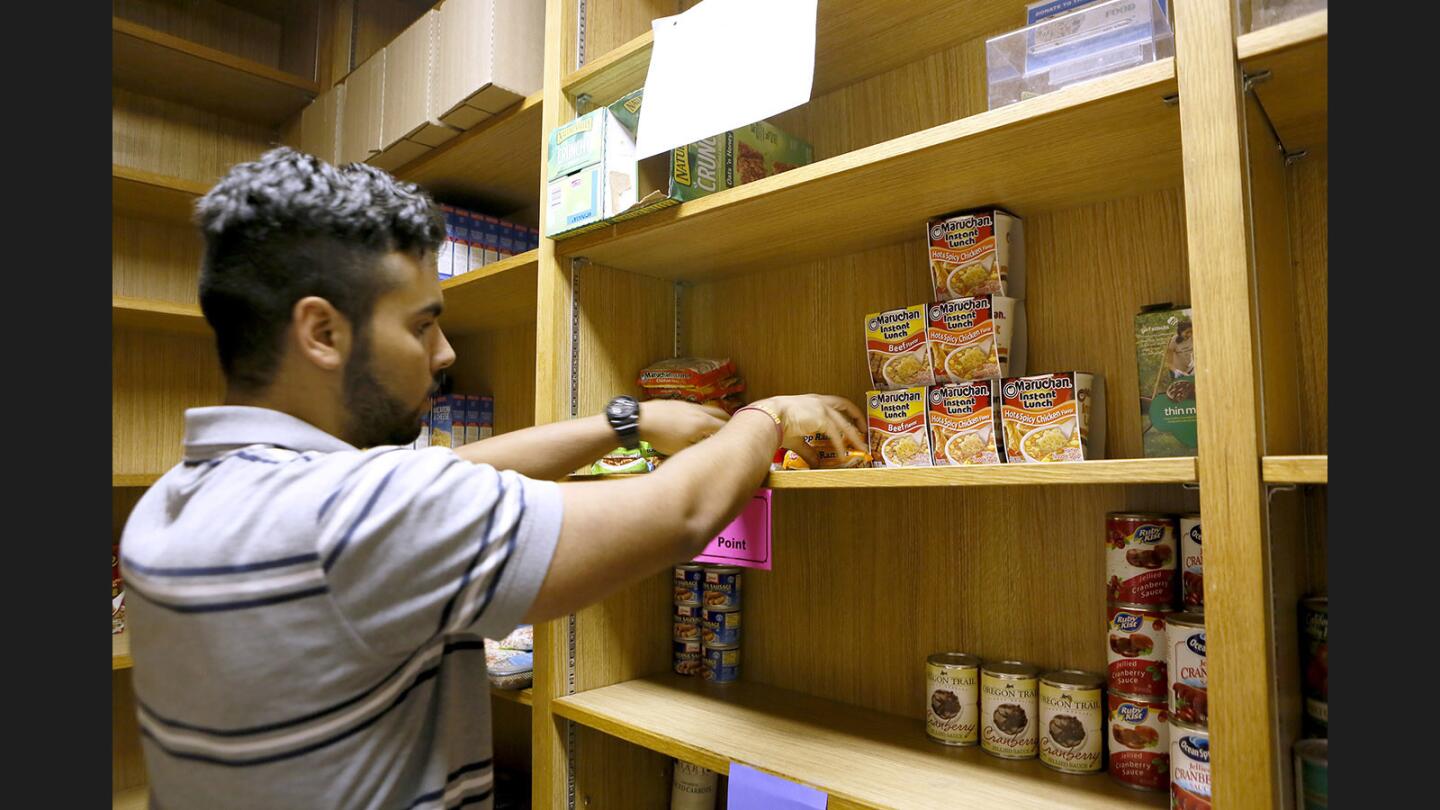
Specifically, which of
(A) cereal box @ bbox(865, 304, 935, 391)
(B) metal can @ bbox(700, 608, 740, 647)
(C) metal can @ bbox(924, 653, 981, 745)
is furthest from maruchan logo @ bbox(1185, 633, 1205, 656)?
(B) metal can @ bbox(700, 608, 740, 647)

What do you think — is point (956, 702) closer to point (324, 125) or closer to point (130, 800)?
point (324, 125)

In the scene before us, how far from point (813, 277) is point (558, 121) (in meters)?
0.59

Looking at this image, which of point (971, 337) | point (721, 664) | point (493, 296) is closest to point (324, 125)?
point (493, 296)

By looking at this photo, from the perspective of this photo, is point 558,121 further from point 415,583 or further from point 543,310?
point 415,583

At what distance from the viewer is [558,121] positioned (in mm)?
1571

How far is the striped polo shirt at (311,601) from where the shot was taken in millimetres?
795

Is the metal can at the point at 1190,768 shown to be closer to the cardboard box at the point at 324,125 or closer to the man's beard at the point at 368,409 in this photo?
the man's beard at the point at 368,409

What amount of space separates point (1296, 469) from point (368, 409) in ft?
3.37

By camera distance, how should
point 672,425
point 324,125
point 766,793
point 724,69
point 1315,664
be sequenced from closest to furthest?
point 1315,664 < point 766,793 < point 724,69 < point 672,425 < point 324,125

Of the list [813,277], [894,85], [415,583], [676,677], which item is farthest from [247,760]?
[894,85]

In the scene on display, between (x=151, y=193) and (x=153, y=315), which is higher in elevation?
(x=151, y=193)

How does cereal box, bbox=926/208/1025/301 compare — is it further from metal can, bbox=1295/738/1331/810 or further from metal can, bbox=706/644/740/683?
metal can, bbox=706/644/740/683

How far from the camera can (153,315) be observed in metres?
2.22

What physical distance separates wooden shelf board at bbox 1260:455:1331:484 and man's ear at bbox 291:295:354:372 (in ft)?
3.35
